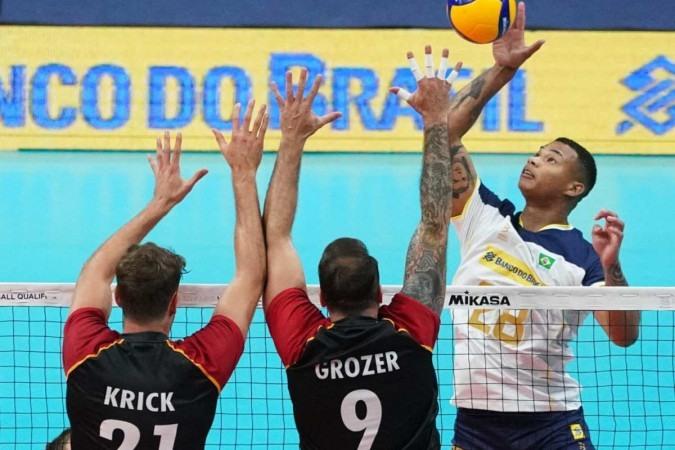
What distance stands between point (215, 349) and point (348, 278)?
57 centimetres

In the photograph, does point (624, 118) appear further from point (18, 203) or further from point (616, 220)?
point (616, 220)

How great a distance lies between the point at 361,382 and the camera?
3908 millimetres

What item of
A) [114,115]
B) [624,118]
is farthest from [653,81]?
[114,115]

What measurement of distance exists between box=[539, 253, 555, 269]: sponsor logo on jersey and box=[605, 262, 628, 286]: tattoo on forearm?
14.7 inches

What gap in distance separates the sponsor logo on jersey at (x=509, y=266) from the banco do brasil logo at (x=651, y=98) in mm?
16549

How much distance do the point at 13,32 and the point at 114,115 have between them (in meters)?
2.70

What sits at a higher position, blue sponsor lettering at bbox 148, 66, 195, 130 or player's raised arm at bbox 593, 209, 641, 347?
blue sponsor lettering at bbox 148, 66, 195, 130

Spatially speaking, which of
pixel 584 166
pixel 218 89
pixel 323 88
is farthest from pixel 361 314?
pixel 218 89

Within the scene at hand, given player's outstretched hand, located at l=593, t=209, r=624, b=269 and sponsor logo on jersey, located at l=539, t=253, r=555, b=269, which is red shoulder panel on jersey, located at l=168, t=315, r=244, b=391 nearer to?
player's outstretched hand, located at l=593, t=209, r=624, b=269

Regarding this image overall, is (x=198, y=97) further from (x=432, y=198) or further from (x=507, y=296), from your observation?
(x=432, y=198)

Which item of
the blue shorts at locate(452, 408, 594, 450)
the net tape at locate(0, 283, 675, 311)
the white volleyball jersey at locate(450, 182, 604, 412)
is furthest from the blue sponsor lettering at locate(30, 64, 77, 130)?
the blue shorts at locate(452, 408, 594, 450)

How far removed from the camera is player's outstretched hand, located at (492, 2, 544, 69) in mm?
5366

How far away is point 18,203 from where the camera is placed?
52.7 feet

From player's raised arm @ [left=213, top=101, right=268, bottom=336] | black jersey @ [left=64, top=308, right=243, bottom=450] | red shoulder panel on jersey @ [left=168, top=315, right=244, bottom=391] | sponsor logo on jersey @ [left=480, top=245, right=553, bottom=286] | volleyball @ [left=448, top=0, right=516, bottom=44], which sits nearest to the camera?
black jersey @ [left=64, top=308, right=243, bottom=450]
